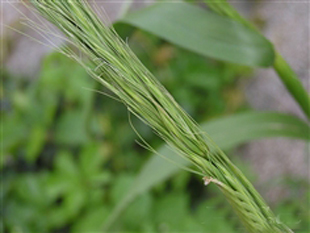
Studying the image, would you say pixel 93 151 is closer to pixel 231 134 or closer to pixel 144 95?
pixel 231 134

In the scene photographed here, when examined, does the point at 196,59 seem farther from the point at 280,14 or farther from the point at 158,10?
the point at 158,10

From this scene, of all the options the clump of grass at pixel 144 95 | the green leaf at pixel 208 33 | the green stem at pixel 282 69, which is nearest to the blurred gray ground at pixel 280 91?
the green stem at pixel 282 69

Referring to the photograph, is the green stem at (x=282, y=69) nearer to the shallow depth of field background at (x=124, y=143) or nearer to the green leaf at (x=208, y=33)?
the green leaf at (x=208, y=33)

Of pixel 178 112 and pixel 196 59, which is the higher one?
pixel 178 112

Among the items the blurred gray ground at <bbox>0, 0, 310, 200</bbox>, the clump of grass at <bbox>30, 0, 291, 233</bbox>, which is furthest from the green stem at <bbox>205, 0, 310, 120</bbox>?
the blurred gray ground at <bbox>0, 0, 310, 200</bbox>

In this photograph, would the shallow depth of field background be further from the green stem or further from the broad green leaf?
the green stem

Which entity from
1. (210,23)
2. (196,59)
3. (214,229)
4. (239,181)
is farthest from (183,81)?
(239,181)

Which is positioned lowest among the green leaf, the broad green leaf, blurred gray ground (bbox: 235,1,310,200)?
blurred gray ground (bbox: 235,1,310,200)

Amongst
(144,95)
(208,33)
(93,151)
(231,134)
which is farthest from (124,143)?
(144,95)
